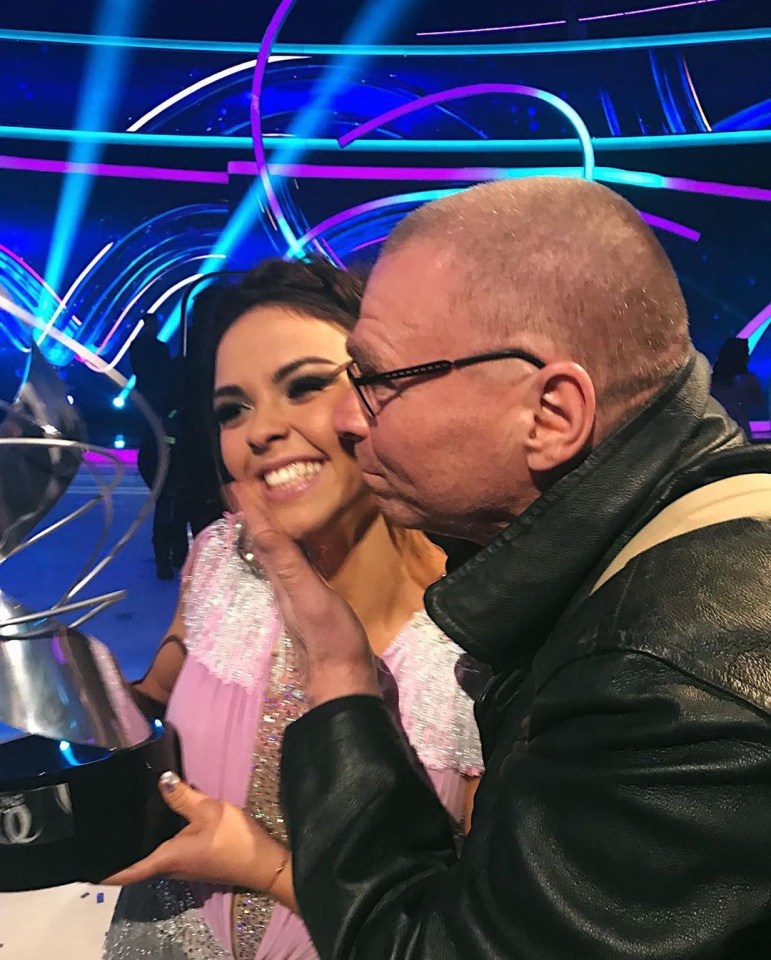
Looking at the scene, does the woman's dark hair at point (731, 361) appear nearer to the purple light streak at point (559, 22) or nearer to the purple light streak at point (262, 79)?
the purple light streak at point (559, 22)

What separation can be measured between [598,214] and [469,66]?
1127 millimetres

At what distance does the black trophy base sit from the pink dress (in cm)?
11

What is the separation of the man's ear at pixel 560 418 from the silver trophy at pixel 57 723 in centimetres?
50

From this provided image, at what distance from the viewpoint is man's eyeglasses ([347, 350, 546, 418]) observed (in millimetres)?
608

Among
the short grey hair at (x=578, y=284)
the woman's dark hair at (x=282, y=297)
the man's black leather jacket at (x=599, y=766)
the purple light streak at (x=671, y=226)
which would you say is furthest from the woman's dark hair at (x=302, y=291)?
the purple light streak at (x=671, y=226)

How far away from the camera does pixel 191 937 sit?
3.11 ft

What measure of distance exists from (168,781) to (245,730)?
12 cm

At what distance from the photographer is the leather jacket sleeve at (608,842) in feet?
1.38

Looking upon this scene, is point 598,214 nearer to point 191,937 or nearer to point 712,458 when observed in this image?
point 712,458

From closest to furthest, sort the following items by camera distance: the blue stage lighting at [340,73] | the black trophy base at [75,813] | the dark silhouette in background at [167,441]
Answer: the black trophy base at [75,813] < the dark silhouette in background at [167,441] < the blue stage lighting at [340,73]

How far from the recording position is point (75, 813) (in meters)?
0.75

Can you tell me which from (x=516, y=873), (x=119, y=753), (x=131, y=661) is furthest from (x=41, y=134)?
(x=516, y=873)

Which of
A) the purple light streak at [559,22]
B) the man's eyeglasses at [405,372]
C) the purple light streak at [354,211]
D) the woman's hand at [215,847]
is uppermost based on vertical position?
the purple light streak at [559,22]

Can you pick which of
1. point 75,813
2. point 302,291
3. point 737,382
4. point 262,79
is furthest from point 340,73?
point 75,813
